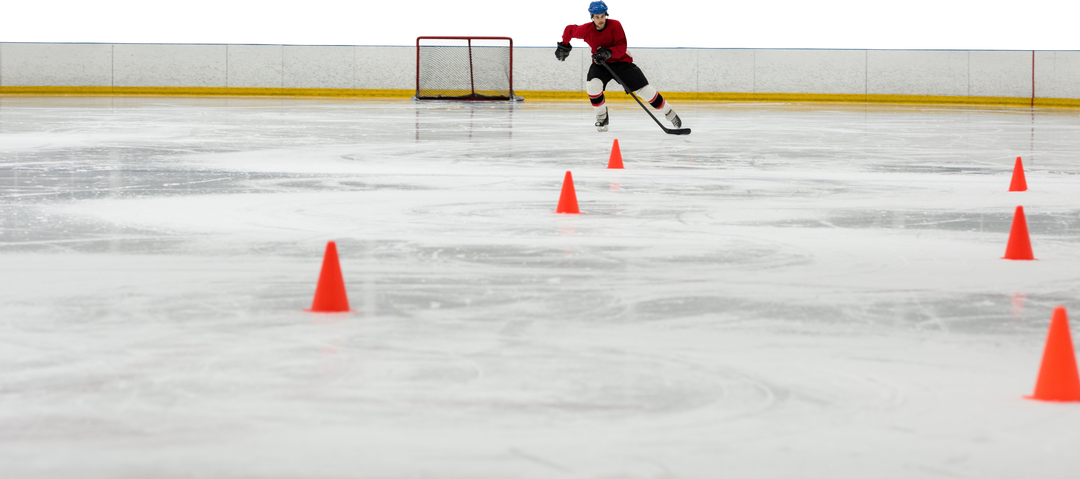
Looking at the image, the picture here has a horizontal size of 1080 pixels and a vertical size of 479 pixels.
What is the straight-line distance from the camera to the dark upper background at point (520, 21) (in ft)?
92.7

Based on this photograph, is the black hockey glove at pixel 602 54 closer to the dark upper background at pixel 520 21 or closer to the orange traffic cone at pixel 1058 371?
the orange traffic cone at pixel 1058 371

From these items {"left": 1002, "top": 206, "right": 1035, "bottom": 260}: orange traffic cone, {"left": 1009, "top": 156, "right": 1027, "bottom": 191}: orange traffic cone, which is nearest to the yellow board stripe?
{"left": 1009, "top": 156, "right": 1027, "bottom": 191}: orange traffic cone

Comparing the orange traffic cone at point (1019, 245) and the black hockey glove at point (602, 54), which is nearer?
the orange traffic cone at point (1019, 245)

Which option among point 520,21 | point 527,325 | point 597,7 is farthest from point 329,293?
point 520,21

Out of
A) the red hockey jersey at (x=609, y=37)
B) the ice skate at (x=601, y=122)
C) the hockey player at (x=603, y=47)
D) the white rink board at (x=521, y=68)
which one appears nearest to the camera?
the hockey player at (x=603, y=47)

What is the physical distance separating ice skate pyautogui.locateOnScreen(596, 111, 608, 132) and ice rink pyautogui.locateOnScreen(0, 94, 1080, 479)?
4.55m

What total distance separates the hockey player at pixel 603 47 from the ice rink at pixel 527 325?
3935 mm

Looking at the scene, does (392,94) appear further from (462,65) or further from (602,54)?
(602,54)

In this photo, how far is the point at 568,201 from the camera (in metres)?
7.43

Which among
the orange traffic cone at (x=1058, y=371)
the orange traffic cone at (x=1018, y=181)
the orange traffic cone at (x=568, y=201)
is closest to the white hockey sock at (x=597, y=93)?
the orange traffic cone at (x=1018, y=181)

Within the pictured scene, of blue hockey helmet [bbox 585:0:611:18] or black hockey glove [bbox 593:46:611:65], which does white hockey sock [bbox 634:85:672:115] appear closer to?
black hockey glove [bbox 593:46:611:65]

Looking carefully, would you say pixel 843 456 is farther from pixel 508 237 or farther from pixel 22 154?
pixel 22 154

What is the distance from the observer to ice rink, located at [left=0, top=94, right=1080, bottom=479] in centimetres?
283

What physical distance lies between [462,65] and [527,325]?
2152 cm
